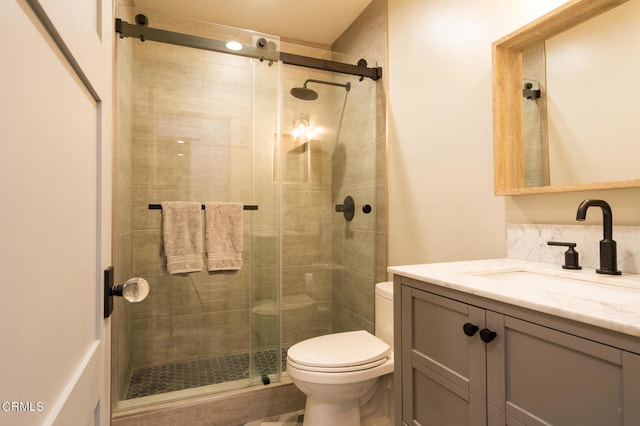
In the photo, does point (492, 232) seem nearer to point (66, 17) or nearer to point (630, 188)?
point (630, 188)

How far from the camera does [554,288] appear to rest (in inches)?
36.8

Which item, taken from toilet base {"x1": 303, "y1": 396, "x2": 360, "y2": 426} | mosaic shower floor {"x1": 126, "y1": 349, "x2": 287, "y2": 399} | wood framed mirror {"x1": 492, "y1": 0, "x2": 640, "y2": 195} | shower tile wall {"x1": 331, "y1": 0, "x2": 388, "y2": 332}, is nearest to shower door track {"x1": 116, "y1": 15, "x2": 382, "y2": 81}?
shower tile wall {"x1": 331, "y1": 0, "x2": 388, "y2": 332}

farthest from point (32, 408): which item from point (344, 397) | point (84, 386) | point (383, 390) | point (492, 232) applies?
point (383, 390)

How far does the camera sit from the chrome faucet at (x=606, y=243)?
948 millimetres

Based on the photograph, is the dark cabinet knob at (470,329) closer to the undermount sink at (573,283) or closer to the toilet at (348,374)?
the undermount sink at (573,283)

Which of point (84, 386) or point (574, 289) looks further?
point (574, 289)

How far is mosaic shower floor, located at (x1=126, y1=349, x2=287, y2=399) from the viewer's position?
75.1 inches

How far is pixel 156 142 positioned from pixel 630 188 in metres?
2.36

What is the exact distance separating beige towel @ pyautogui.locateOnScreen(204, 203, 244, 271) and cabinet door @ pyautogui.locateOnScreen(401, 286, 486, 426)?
3.98 ft

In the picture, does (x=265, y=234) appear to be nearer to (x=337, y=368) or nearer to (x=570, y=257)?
(x=337, y=368)

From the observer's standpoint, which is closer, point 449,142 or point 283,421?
point 449,142

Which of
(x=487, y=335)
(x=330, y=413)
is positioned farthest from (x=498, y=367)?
(x=330, y=413)

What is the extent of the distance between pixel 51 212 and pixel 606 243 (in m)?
1.31

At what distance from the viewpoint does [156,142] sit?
84.1 inches
